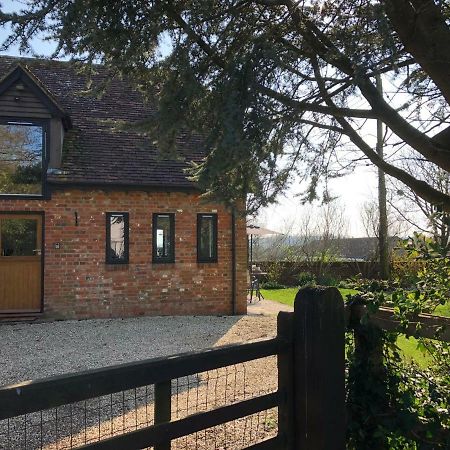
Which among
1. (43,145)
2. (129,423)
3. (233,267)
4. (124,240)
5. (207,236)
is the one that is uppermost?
(43,145)

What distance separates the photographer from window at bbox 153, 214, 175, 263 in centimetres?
1174

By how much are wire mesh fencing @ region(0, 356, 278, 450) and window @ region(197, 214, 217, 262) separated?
6.13 metres

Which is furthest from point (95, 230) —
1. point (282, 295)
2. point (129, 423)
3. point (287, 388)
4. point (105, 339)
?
point (287, 388)

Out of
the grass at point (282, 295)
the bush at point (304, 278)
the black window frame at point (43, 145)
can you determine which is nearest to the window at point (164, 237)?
the black window frame at point (43, 145)

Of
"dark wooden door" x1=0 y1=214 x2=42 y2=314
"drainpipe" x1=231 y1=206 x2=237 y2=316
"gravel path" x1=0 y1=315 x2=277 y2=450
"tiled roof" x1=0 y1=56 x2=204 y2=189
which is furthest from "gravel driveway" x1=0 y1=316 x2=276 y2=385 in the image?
"tiled roof" x1=0 y1=56 x2=204 y2=189

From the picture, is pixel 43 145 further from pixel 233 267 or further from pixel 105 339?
pixel 233 267

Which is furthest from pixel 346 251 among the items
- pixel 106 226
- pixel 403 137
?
pixel 403 137

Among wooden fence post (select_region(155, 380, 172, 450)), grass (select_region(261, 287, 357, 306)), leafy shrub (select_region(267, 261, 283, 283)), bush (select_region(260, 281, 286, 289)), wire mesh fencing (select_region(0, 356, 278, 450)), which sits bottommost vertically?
wire mesh fencing (select_region(0, 356, 278, 450))

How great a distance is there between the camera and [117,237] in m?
11.5

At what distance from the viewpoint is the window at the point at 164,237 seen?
11.7 metres

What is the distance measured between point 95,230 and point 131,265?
122 centimetres

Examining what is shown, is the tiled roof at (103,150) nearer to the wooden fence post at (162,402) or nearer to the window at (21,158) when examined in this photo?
the window at (21,158)

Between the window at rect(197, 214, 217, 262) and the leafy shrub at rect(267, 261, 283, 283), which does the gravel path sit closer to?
the window at rect(197, 214, 217, 262)

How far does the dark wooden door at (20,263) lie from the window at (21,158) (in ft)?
2.31
